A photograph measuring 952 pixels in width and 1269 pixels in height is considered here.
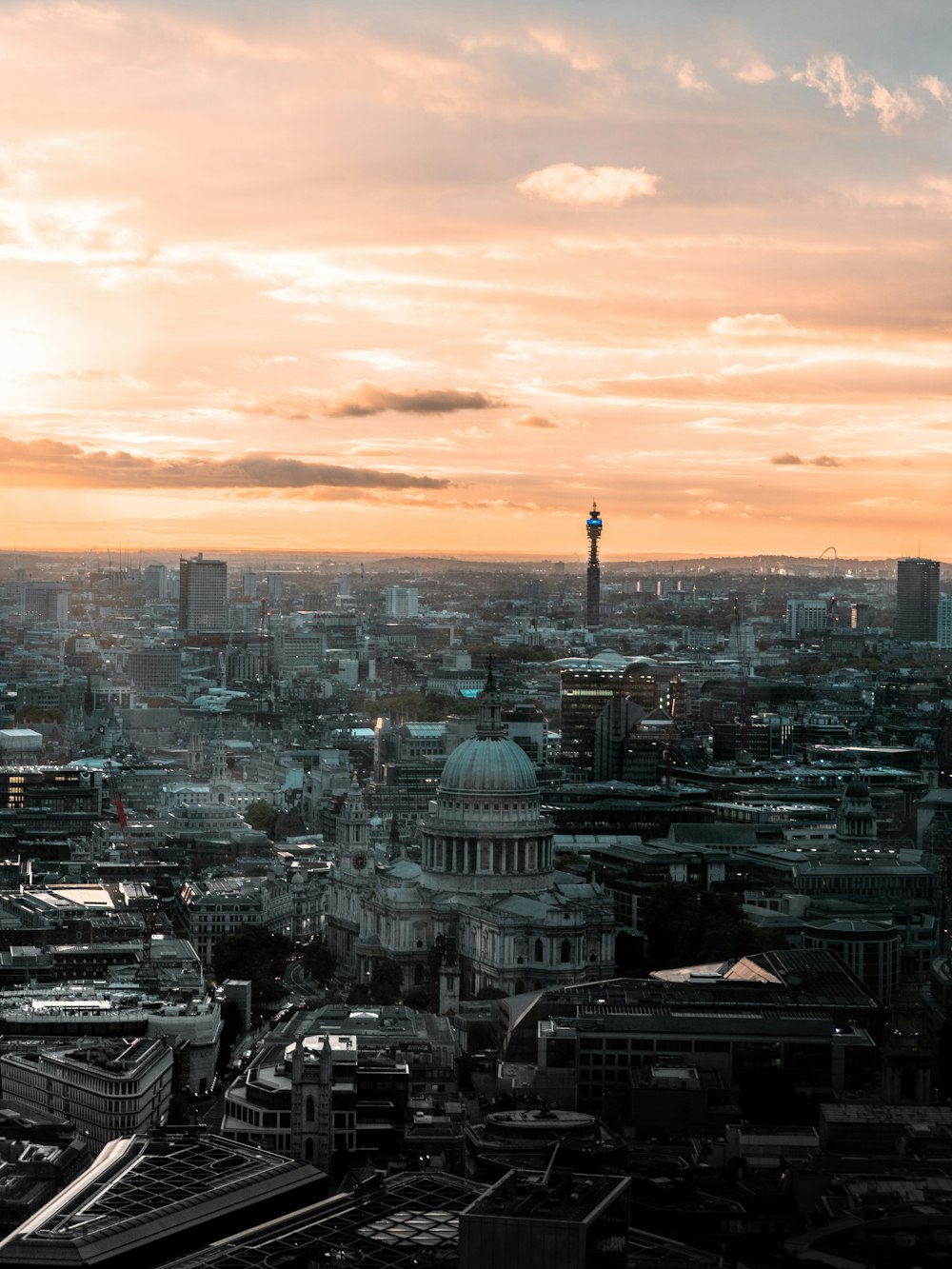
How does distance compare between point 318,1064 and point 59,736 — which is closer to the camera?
point 318,1064

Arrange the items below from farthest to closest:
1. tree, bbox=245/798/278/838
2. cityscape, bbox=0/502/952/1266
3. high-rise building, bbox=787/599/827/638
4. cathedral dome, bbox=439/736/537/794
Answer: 1. high-rise building, bbox=787/599/827/638
2. tree, bbox=245/798/278/838
3. cathedral dome, bbox=439/736/537/794
4. cityscape, bbox=0/502/952/1266

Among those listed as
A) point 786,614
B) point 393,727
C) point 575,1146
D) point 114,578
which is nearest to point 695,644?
point 786,614

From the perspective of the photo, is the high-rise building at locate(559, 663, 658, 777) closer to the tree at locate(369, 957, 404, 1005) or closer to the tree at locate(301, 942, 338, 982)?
the tree at locate(301, 942, 338, 982)

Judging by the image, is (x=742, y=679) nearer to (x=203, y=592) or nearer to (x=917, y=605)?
(x=917, y=605)

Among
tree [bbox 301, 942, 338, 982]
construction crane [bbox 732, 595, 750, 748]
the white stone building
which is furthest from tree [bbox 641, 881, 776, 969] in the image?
construction crane [bbox 732, 595, 750, 748]

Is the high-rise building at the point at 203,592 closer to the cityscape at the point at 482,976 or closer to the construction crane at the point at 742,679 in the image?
the construction crane at the point at 742,679

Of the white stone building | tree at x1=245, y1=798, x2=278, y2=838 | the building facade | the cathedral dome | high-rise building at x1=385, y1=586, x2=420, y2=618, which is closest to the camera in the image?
the building facade

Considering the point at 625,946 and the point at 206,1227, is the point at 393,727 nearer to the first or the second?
the point at 625,946
